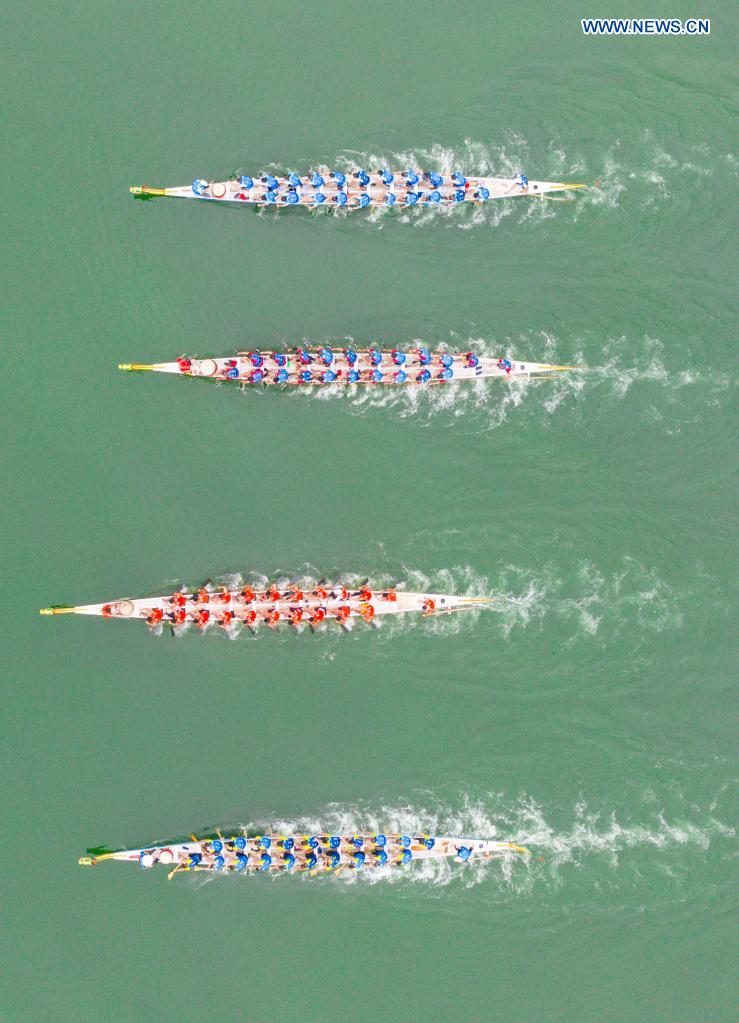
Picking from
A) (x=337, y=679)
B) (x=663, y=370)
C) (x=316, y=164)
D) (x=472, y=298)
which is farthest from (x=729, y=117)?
(x=337, y=679)

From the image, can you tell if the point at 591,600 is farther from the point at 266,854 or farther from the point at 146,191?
the point at 146,191

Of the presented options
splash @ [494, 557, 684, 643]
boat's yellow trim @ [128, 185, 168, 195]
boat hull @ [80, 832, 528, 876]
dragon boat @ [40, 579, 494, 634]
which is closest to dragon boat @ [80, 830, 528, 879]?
boat hull @ [80, 832, 528, 876]

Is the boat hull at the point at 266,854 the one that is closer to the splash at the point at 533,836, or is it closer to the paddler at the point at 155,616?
the splash at the point at 533,836

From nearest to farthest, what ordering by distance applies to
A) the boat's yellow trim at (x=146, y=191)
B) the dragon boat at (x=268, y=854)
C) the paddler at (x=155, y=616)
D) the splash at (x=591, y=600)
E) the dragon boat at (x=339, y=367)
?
the dragon boat at (x=268, y=854) < the paddler at (x=155, y=616) < the dragon boat at (x=339, y=367) < the boat's yellow trim at (x=146, y=191) < the splash at (x=591, y=600)

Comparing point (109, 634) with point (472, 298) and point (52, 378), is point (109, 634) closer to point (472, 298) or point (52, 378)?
point (52, 378)

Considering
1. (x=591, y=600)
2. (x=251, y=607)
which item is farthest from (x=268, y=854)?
(x=591, y=600)

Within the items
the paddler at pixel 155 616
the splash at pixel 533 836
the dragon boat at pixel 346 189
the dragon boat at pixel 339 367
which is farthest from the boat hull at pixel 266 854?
the dragon boat at pixel 346 189
